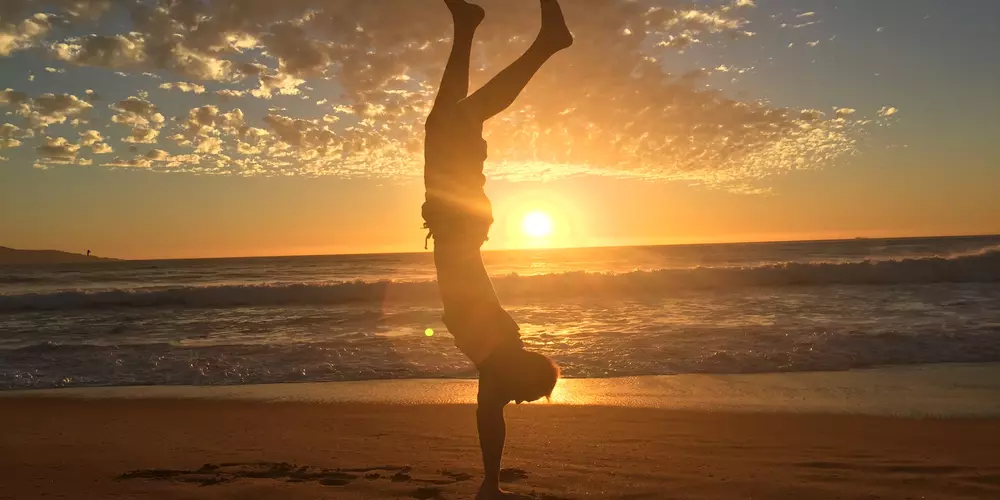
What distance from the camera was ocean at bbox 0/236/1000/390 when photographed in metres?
10.4

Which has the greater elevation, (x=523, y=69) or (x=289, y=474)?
(x=523, y=69)

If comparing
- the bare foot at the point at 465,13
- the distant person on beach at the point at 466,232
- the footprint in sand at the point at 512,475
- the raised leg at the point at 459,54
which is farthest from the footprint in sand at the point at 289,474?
the bare foot at the point at 465,13

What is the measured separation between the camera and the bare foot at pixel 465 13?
3.50 meters

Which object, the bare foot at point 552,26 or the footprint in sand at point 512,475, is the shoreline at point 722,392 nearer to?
the footprint in sand at point 512,475

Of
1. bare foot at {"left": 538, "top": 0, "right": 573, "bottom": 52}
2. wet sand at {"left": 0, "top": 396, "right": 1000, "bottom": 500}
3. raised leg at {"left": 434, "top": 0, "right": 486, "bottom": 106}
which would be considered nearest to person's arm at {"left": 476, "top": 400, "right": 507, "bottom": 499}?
wet sand at {"left": 0, "top": 396, "right": 1000, "bottom": 500}

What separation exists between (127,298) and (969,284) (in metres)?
34.7

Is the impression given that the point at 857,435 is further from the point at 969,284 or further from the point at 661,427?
the point at 969,284

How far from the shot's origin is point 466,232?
3.56m

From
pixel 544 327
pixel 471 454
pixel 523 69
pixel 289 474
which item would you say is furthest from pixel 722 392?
pixel 544 327

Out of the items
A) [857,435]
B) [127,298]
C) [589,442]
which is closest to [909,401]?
[857,435]

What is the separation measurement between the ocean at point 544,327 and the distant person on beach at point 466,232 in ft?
20.2

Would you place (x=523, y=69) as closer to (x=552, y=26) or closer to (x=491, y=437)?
(x=552, y=26)

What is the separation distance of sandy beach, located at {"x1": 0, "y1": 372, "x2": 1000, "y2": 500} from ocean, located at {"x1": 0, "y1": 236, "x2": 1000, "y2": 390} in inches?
102

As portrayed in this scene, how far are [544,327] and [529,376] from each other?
11876 mm
